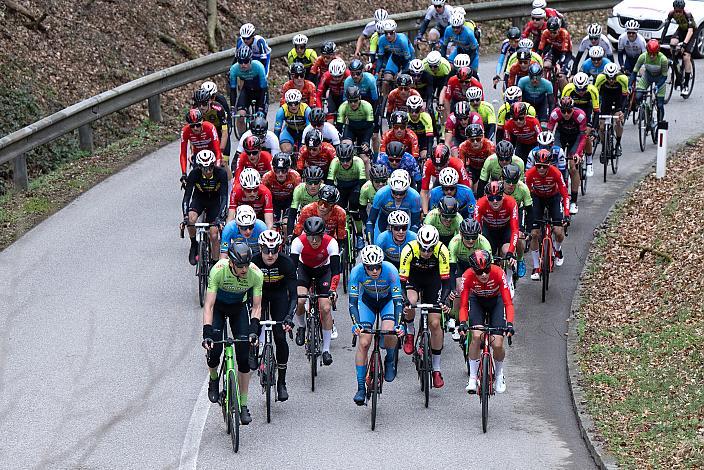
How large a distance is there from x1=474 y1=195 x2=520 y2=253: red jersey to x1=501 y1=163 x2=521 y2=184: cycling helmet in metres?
0.24

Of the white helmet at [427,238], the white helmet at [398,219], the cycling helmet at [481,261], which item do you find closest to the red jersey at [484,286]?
the cycling helmet at [481,261]

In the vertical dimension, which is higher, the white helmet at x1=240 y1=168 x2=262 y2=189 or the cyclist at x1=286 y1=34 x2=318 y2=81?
the cyclist at x1=286 y1=34 x2=318 y2=81

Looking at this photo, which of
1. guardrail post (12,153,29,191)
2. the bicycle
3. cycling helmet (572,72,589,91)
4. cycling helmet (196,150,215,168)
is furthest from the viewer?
guardrail post (12,153,29,191)

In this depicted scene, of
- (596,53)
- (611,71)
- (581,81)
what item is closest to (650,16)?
(596,53)

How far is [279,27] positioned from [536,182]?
47.4 feet

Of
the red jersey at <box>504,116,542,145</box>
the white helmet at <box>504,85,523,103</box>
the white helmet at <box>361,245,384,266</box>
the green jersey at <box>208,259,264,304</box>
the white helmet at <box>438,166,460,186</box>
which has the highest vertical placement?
the white helmet at <box>504,85,523,103</box>

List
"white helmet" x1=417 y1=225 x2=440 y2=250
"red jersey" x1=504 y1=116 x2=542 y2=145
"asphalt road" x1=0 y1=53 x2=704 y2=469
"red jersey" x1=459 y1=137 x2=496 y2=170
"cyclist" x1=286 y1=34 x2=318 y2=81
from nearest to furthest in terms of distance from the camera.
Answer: "asphalt road" x1=0 y1=53 x2=704 y2=469, "white helmet" x1=417 y1=225 x2=440 y2=250, "red jersey" x1=459 y1=137 x2=496 y2=170, "red jersey" x1=504 y1=116 x2=542 y2=145, "cyclist" x1=286 y1=34 x2=318 y2=81

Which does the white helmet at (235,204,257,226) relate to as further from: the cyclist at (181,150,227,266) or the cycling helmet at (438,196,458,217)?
the cyclist at (181,150,227,266)

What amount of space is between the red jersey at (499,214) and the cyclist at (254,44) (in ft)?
24.5

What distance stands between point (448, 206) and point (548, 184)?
2.80 m

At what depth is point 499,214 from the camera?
16.2 m

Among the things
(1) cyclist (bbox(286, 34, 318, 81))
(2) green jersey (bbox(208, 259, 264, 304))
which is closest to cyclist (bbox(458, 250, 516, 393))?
(2) green jersey (bbox(208, 259, 264, 304))

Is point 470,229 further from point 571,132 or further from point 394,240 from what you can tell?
point 571,132

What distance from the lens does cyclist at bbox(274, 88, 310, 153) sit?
65.3 feet
